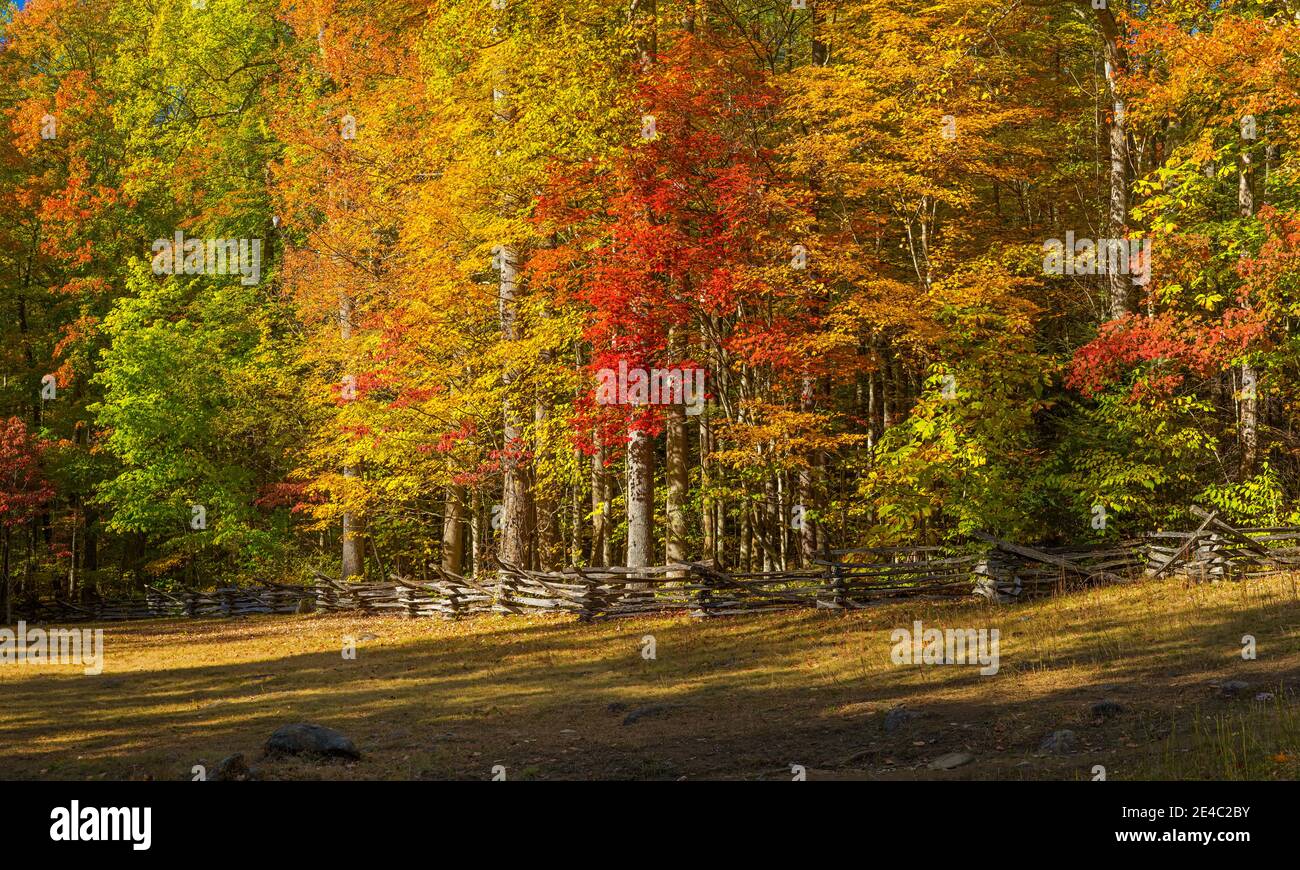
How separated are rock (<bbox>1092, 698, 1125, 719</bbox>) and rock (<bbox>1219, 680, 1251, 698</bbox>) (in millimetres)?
1093

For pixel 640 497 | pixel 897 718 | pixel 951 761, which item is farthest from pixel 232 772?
pixel 640 497

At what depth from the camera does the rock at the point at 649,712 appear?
Answer: 42.2 feet

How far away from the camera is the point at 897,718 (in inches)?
451

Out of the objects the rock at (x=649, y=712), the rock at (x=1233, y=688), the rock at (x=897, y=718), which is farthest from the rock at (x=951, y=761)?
the rock at (x=649, y=712)

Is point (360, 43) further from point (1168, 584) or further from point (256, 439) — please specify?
point (1168, 584)

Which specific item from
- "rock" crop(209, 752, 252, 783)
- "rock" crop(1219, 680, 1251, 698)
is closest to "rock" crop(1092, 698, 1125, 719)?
"rock" crop(1219, 680, 1251, 698)

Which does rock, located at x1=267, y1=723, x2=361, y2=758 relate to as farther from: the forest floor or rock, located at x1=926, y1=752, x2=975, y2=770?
rock, located at x1=926, y1=752, x2=975, y2=770

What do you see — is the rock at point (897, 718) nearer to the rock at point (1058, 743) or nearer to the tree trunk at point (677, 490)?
the rock at point (1058, 743)

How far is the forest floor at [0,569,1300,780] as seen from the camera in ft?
32.8

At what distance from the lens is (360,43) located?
3125 centimetres

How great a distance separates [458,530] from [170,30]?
2097 cm

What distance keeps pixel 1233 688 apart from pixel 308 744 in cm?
915

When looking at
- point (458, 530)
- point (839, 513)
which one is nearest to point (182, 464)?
point (458, 530)
